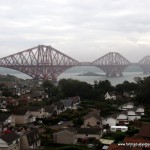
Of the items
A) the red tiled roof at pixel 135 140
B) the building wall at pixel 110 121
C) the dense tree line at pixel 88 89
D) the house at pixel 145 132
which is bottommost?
the building wall at pixel 110 121

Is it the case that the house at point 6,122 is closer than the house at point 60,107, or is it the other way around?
the house at point 6,122

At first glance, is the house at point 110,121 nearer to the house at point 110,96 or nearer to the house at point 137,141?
the house at point 137,141

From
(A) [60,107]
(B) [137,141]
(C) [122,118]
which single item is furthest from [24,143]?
(A) [60,107]

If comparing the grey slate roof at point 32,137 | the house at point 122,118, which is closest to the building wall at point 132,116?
the house at point 122,118

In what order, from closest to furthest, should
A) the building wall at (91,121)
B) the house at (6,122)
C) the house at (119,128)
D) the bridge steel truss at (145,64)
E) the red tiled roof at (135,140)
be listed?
1. the red tiled roof at (135,140)
2. the house at (119,128)
3. the house at (6,122)
4. the building wall at (91,121)
5. the bridge steel truss at (145,64)

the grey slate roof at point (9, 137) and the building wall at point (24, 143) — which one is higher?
the grey slate roof at point (9, 137)

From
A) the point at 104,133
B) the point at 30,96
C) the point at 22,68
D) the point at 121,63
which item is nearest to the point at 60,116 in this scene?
the point at 104,133
